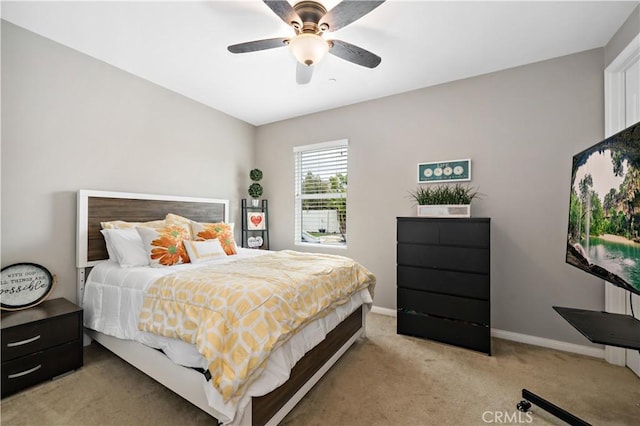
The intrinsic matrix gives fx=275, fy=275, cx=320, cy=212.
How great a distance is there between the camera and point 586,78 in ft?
7.95

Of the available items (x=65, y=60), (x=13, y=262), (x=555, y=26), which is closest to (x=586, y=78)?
(x=555, y=26)

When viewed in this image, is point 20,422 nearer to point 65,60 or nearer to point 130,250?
point 130,250

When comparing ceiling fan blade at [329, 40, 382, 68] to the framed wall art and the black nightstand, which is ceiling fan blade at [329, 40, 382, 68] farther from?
the black nightstand

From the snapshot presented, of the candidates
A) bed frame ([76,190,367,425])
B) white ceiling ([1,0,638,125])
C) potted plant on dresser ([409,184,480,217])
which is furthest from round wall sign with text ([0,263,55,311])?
potted plant on dresser ([409,184,480,217])

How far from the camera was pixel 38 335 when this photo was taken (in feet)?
6.17

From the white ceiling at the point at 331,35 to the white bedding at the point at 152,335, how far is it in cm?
189

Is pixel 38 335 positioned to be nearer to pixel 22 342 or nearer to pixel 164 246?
pixel 22 342

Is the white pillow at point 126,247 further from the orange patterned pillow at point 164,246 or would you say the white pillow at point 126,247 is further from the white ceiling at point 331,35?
the white ceiling at point 331,35

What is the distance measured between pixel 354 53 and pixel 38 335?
2.96m

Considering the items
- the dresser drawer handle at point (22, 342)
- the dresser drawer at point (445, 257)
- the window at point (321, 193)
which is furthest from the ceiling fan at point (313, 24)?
the dresser drawer handle at point (22, 342)

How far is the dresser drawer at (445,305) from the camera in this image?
7.88ft

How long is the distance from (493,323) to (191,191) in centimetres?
372

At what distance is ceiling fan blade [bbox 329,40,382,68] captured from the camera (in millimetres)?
1921

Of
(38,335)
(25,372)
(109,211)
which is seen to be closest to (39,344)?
(38,335)
